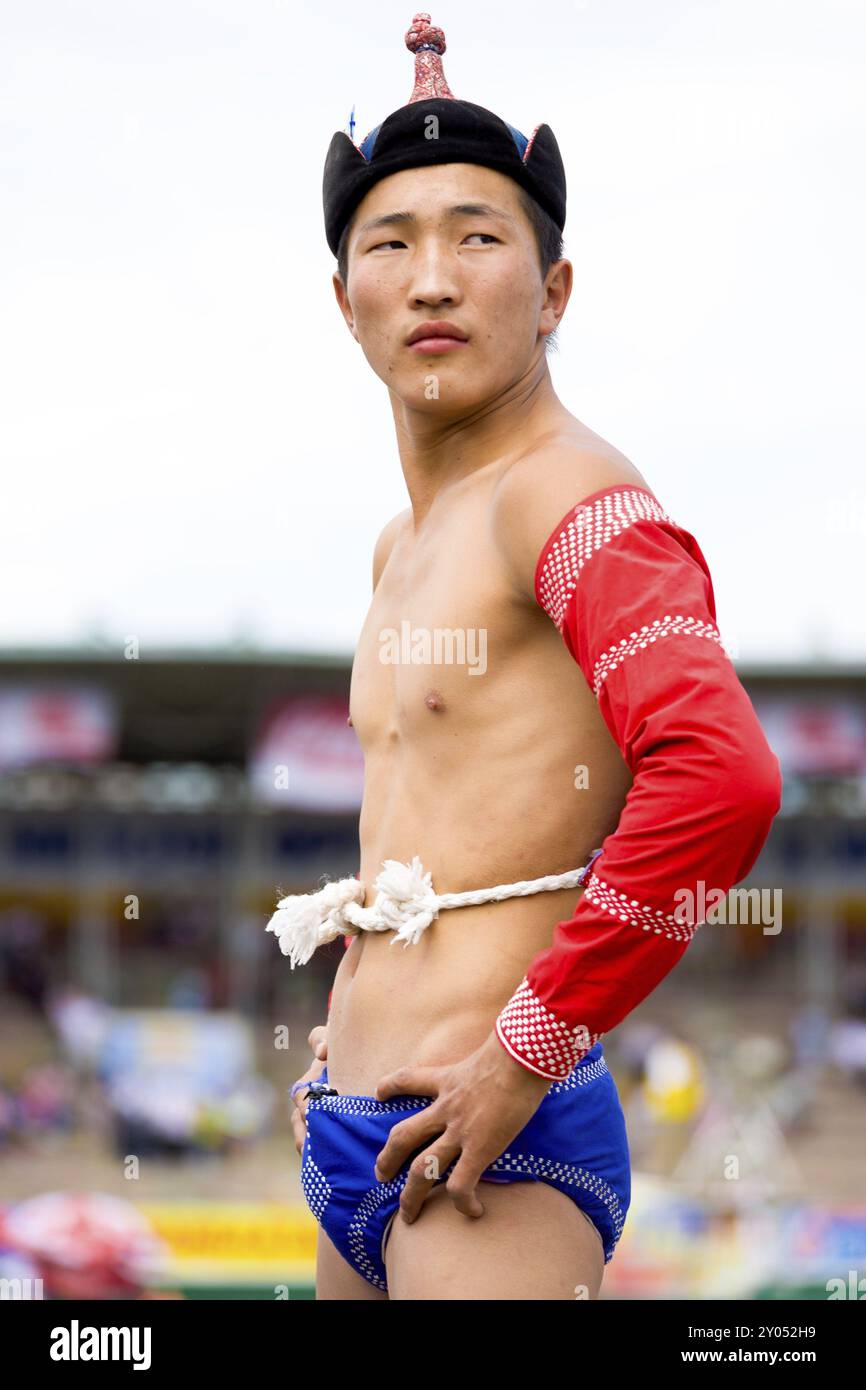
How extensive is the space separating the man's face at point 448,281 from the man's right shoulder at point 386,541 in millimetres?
375

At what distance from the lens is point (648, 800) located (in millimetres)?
1806

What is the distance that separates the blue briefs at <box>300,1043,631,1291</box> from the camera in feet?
6.72

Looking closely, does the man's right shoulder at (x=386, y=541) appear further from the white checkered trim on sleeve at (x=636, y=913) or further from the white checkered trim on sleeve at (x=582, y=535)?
the white checkered trim on sleeve at (x=636, y=913)

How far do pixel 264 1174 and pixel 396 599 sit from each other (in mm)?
12196

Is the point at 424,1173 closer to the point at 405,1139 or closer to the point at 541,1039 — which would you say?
the point at 405,1139

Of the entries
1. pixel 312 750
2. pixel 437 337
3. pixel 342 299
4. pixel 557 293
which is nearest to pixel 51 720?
pixel 312 750

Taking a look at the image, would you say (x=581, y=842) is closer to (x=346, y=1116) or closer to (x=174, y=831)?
(x=346, y=1116)

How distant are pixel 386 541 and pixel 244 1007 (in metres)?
17.2

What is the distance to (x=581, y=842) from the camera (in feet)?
6.97

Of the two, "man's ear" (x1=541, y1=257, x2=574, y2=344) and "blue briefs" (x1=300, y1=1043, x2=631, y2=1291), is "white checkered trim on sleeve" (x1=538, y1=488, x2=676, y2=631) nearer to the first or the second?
"man's ear" (x1=541, y1=257, x2=574, y2=344)

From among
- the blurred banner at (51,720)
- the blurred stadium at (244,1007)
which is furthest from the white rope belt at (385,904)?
the blurred banner at (51,720)

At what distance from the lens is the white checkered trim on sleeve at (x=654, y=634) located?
6.11 ft

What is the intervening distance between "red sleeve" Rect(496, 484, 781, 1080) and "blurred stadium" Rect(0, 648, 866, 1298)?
10.5ft

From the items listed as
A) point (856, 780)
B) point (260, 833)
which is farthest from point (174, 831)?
point (856, 780)
